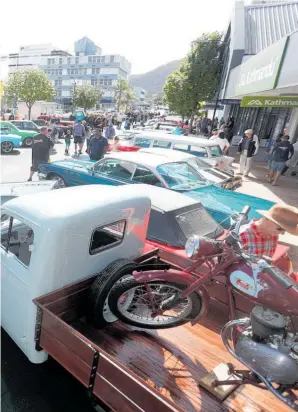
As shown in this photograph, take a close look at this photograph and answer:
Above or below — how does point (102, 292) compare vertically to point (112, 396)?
above

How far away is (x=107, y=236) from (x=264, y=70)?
8873 millimetres

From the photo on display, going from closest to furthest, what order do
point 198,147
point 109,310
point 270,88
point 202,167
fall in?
point 109,310 → point 202,167 → point 270,88 → point 198,147

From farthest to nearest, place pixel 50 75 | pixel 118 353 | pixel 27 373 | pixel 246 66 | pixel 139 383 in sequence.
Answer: pixel 50 75 < pixel 246 66 < pixel 27 373 < pixel 118 353 < pixel 139 383

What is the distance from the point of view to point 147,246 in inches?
158

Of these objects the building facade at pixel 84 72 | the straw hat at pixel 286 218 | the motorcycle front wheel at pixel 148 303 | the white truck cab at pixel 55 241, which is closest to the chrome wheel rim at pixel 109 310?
the motorcycle front wheel at pixel 148 303

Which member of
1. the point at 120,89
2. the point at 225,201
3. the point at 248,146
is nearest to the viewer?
the point at 225,201

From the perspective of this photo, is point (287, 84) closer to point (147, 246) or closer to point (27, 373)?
point (147, 246)

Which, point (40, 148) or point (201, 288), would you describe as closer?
point (201, 288)

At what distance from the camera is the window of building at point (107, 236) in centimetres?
307

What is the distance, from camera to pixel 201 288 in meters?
3.02

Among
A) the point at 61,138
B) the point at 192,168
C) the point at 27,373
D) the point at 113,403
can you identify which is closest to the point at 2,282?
the point at 27,373

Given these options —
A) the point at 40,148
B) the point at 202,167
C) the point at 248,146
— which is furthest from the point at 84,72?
the point at 202,167

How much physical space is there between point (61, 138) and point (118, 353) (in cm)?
2164

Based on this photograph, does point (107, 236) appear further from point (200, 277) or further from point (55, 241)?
point (200, 277)
